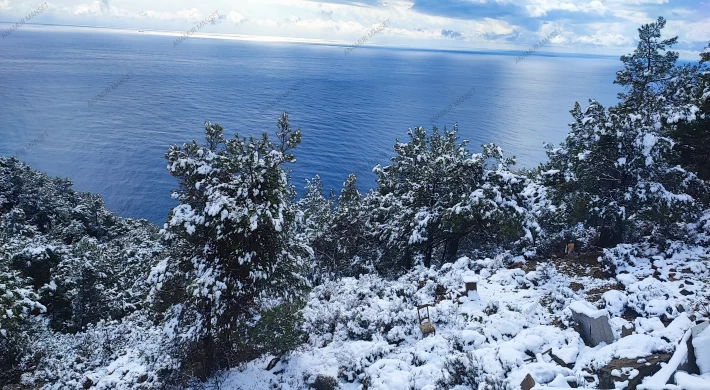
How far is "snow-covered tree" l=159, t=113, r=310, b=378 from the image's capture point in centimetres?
1066

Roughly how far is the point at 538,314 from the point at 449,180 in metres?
10.6

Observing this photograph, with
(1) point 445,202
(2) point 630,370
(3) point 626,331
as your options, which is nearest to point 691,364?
(2) point 630,370

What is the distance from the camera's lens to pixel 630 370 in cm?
688

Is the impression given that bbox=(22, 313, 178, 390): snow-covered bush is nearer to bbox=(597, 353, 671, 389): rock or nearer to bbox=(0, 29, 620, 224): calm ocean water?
bbox=(597, 353, 671, 389): rock

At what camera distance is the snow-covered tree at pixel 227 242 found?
1066 cm

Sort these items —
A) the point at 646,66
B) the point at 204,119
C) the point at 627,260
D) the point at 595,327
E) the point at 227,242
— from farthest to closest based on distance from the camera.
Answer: the point at 204,119
the point at 646,66
the point at 627,260
the point at 227,242
the point at 595,327

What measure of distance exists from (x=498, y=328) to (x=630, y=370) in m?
3.60

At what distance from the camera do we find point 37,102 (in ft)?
422

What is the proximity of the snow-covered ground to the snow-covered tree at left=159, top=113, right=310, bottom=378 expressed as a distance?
1649mm

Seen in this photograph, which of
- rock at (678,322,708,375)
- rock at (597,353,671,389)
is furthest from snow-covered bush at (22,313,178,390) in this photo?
rock at (678,322,708,375)

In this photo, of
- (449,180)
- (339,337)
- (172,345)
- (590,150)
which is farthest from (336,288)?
(590,150)

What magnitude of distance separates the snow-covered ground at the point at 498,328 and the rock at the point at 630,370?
6cm

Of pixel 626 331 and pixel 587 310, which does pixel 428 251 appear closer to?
pixel 587 310

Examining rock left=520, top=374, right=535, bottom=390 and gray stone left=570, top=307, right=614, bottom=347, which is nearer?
rock left=520, top=374, right=535, bottom=390
